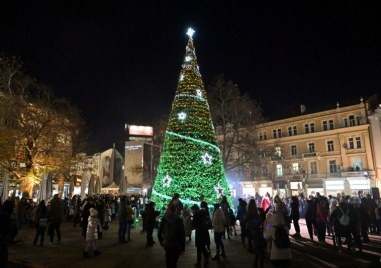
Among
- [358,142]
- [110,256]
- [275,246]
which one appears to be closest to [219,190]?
[110,256]

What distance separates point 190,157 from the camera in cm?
1789

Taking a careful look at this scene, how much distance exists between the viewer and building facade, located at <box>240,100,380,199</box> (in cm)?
4031

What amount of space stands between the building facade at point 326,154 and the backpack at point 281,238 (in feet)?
104

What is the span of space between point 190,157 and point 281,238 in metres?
11.9

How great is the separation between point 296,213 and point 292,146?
3617cm

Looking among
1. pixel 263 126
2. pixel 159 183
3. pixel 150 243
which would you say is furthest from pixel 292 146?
pixel 150 243

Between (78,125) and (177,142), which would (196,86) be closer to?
(177,142)

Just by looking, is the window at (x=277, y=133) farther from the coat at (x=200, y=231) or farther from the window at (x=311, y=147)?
the coat at (x=200, y=231)

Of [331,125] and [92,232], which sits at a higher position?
[331,125]

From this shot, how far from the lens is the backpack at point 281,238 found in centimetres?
618

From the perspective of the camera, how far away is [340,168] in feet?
140

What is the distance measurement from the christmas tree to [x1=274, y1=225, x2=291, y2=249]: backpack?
10.9 metres

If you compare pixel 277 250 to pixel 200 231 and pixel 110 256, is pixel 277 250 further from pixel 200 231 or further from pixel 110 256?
pixel 110 256

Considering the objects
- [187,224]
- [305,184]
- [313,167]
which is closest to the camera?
[187,224]
